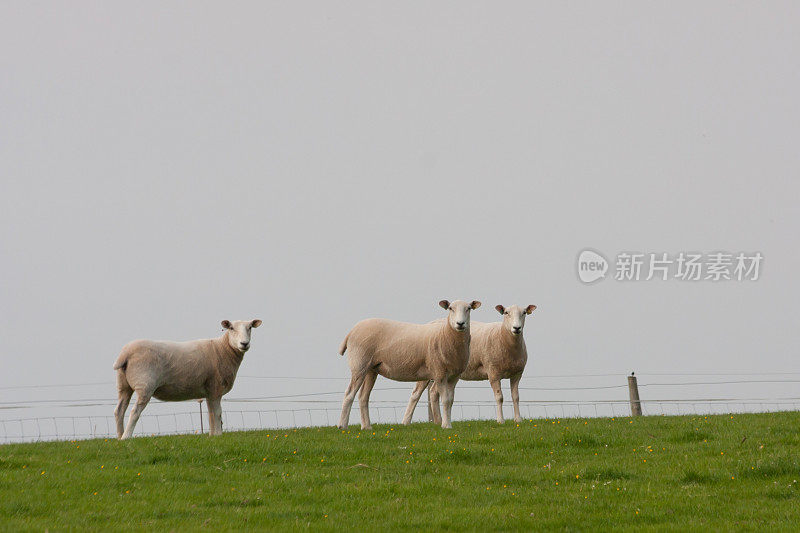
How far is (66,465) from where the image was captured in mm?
13867

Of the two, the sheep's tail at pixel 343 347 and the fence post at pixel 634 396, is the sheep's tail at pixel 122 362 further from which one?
the fence post at pixel 634 396

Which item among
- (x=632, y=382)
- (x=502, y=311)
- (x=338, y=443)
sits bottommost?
(x=632, y=382)

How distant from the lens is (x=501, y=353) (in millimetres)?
20625

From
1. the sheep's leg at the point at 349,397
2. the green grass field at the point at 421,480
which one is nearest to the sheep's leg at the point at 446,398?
the green grass field at the point at 421,480

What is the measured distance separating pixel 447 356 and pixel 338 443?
3.78 meters

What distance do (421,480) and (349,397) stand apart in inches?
252

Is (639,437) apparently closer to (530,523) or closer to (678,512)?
(678,512)

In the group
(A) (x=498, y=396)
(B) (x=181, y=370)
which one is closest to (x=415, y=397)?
(A) (x=498, y=396)

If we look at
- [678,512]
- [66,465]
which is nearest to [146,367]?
[66,465]

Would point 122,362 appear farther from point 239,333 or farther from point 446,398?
point 446,398

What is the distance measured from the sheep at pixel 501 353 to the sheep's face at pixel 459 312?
1.71 meters

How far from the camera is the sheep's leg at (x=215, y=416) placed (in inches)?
739

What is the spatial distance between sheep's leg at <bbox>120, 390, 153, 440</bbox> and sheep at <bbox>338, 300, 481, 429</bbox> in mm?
4126

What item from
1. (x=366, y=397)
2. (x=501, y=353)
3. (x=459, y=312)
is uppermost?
(x=459, y=312)
